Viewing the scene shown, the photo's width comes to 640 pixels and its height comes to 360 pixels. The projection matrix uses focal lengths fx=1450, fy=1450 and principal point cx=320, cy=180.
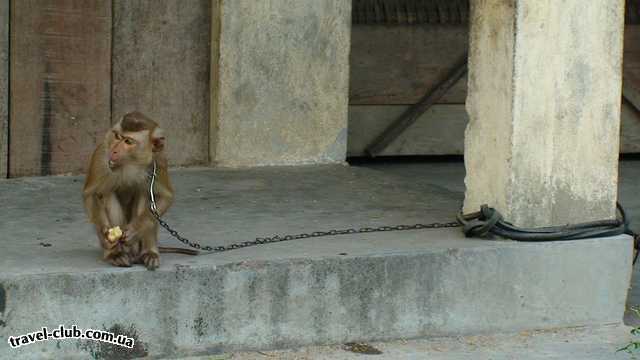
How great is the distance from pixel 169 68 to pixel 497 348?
3.10m

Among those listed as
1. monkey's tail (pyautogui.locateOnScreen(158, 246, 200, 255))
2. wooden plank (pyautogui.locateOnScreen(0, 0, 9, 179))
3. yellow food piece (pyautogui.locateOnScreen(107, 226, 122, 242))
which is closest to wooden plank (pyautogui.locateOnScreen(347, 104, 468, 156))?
wooden plank (pyautogui.locateOnScreen(0, 0, 9, 179))

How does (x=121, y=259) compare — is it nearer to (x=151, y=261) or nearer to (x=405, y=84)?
(x=151, y=261)

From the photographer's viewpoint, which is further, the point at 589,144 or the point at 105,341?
the point at 589,144

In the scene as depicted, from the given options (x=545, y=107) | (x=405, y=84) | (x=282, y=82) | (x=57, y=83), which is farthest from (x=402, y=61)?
(x=545, y=107)

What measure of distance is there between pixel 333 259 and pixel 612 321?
1.61m

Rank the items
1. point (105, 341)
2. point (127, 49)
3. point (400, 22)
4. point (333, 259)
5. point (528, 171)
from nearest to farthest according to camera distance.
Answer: point (105, 341) < point (333, 259) < point (528, 171) < point (127, 49) < point (400, 22)

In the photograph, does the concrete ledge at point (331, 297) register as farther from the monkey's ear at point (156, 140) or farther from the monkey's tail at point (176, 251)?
the monkey's ear at point (156, 140)

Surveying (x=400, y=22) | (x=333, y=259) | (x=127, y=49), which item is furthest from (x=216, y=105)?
(x=333, y=259)

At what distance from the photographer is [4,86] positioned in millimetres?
8430

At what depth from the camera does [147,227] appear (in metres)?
6.36

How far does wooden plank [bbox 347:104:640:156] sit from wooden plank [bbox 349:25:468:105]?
0.06 metres

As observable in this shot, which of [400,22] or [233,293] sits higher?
[400,22]

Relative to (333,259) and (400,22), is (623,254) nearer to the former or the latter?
(333,259)

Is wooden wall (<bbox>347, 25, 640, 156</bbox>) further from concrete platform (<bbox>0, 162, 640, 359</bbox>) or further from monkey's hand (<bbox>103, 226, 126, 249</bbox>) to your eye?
monkey's hand (<bbox>103, 226, 126, 249</bbox>)
